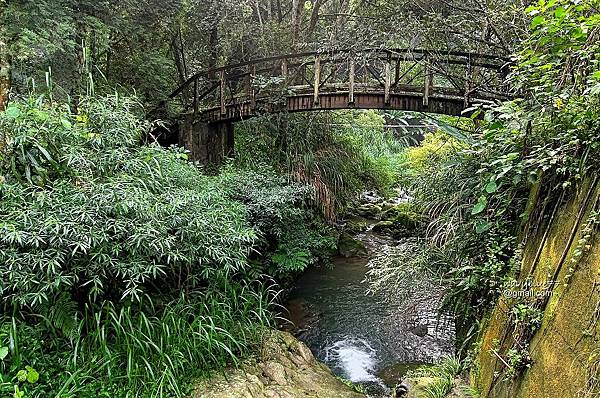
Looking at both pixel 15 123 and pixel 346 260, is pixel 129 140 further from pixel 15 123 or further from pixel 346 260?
pixel 346 260

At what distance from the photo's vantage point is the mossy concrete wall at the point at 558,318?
6.35ft

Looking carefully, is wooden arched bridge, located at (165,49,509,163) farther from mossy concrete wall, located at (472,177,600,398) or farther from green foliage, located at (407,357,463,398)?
green foliage, located at (407,357,463,398)

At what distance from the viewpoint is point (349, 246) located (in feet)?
28.7

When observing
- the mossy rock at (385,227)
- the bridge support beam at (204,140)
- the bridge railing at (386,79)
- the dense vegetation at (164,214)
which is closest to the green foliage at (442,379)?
the dense vegetation at (164,214)

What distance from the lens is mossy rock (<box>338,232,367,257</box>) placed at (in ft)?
28.3

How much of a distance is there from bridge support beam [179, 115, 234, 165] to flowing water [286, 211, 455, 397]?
103 inches

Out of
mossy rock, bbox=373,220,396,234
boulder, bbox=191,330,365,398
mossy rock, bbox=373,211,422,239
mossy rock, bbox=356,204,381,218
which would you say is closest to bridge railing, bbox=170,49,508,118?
mossy rock, bbox=373,211,422,239

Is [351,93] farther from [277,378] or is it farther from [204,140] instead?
[277,378]

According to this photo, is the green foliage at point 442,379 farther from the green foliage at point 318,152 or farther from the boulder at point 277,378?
the green foliage at point 318,152

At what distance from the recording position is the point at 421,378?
3.60 metres

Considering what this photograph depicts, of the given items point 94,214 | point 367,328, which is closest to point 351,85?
point 367,328

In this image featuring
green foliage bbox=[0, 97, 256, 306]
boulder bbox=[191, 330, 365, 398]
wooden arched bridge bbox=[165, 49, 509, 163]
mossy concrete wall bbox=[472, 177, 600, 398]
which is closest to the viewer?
mossy concrete wall bbox=[472, 177, 600, 398]

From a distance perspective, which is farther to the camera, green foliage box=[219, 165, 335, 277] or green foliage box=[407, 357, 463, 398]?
green foliage box=[219, 165, 335, 277]

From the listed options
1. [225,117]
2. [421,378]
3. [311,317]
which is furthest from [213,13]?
[421,378]
